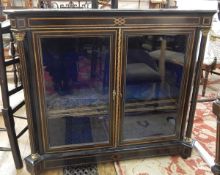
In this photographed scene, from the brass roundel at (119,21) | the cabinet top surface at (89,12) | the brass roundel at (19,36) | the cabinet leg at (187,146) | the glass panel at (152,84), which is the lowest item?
the cabinet leg at (187,146)

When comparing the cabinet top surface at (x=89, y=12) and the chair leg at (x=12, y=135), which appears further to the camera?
the chair leg at (x=12, y=135)

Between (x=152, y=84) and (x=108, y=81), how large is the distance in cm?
31

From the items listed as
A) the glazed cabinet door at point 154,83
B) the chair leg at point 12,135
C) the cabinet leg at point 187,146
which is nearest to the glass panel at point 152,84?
the glazed cabinet door at point 154,83

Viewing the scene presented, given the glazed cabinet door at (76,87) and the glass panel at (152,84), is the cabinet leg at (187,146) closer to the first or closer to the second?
the glass panel at (152,84)

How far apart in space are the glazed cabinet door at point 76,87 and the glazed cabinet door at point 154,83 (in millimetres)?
105

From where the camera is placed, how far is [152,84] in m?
1.52

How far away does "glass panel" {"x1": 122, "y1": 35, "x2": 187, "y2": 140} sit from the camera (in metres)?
1.39

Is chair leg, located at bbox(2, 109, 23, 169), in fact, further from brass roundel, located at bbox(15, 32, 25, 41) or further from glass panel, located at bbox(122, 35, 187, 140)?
glass panel, located at bbox(122, 35, 187, 140)

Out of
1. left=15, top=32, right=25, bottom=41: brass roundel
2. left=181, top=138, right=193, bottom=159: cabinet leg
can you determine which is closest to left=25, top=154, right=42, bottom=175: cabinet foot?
left=15, top=32, right=25, bottom=41: brass roundel

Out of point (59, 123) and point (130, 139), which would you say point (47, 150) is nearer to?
point (59, 123)

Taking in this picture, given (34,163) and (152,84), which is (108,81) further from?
(34,163)

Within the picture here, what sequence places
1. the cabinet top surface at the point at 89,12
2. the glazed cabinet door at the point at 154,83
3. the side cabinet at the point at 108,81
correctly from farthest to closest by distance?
the glazed cabinet door at the point at 154,83 → the side cabinet at the point at 108,81 → the cabinet top surface at the point at 89,12

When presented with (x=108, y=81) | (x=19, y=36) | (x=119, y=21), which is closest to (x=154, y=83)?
(x=108, y=81)

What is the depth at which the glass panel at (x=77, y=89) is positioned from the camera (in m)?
1.29
